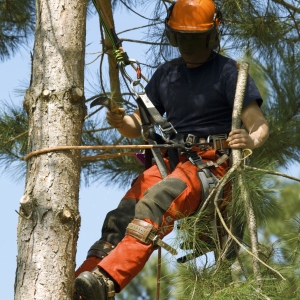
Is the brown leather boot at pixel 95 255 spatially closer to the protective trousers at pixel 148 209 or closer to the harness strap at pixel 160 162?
the protective trousers at pixel 148 209

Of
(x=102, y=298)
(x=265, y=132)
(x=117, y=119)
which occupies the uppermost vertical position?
(x=117, y=119)

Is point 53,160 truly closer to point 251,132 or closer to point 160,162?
point 160,162

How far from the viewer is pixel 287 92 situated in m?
4.79

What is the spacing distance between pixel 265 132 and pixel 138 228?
660 mm

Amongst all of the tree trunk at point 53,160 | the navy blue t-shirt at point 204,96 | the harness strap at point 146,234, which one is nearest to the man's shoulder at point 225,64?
A: the navy blue t-shirt at point 204,96

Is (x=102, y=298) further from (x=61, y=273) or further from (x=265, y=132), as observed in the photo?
(x=265, y=132)

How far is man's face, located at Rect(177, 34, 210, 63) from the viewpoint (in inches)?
130

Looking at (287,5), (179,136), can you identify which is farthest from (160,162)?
(287,5)

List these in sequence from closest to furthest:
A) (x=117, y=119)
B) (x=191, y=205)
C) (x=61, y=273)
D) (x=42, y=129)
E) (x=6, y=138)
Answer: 1. (x=61, y=273)
2. (x=42, y=129)
3. (x=191, y=205)
4. (x=117, y=119)
5. (x=6, y=138)

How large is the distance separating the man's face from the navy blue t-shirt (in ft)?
0.15

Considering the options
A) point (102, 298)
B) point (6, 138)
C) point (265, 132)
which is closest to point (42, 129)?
point (102, 298)

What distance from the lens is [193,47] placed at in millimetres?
3309

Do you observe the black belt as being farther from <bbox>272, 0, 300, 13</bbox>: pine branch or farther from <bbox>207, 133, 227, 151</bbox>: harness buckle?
<bbox>272, 0, 300, 13</bbox>: pine branch

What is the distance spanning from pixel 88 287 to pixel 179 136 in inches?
31.5
